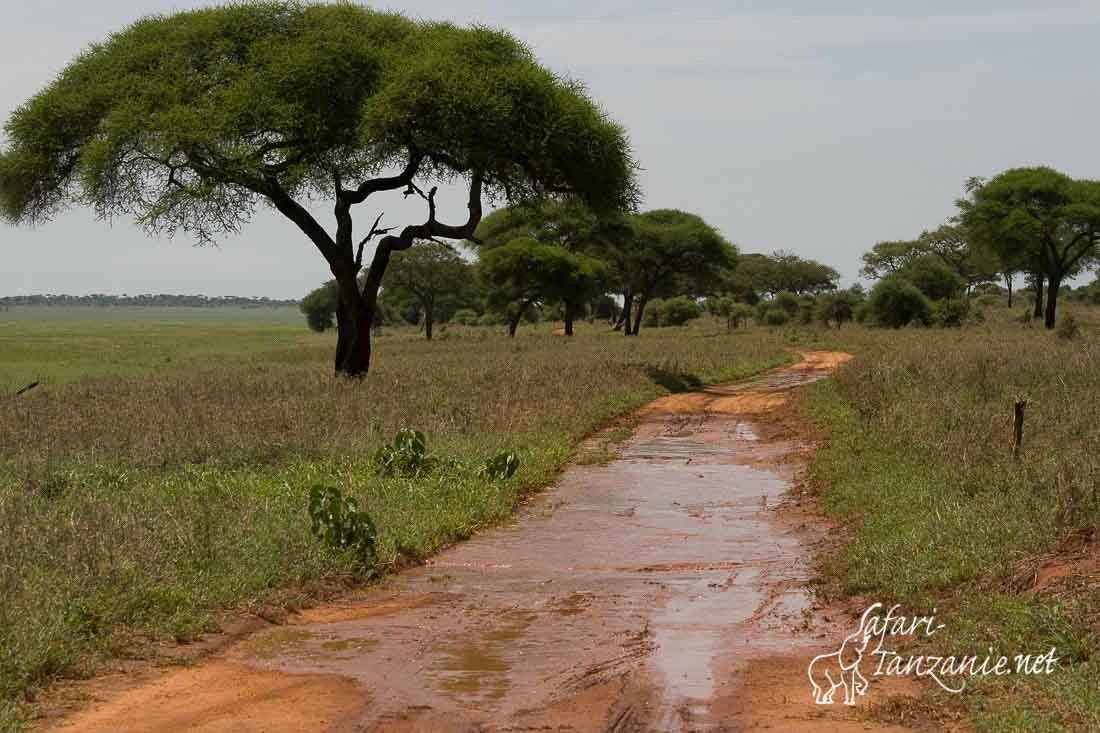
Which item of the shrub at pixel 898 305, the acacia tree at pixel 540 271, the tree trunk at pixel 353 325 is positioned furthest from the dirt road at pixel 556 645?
the shrub at pixel 898 305

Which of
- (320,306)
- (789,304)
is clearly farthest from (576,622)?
(320,306)

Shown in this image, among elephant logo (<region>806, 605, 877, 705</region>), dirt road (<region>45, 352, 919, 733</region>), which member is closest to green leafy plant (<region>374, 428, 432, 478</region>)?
dirt road (<region>45, 352, 919, 733</region>)

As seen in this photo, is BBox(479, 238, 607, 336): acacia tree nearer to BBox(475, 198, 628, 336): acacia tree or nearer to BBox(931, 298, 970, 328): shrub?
BBox(475, 198, 628, 336): acacia tree

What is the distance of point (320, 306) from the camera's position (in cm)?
10331

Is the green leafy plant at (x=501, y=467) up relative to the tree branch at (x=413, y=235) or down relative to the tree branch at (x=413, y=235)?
down

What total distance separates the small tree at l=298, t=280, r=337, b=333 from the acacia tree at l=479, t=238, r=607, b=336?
170 feet

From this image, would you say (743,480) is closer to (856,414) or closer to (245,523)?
(856,414)

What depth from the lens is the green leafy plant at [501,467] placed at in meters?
12.3

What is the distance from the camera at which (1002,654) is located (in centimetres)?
620

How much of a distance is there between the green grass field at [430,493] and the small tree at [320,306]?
80145mm

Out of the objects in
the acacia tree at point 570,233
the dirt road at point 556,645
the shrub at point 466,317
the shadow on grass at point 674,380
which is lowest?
the dirt road at point 556,645

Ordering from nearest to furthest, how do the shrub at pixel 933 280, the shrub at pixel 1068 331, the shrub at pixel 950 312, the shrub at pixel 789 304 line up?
1. the shrub at pixel 1068 331
2. the shrub at pixel 950 312
3. the shrub at pixel 933 280
4. the shrub at pixel 789 304

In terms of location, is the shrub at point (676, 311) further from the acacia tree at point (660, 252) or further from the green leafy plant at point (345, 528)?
the green leafy plant at point (345, 528)

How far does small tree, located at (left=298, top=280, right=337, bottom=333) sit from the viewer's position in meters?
102
